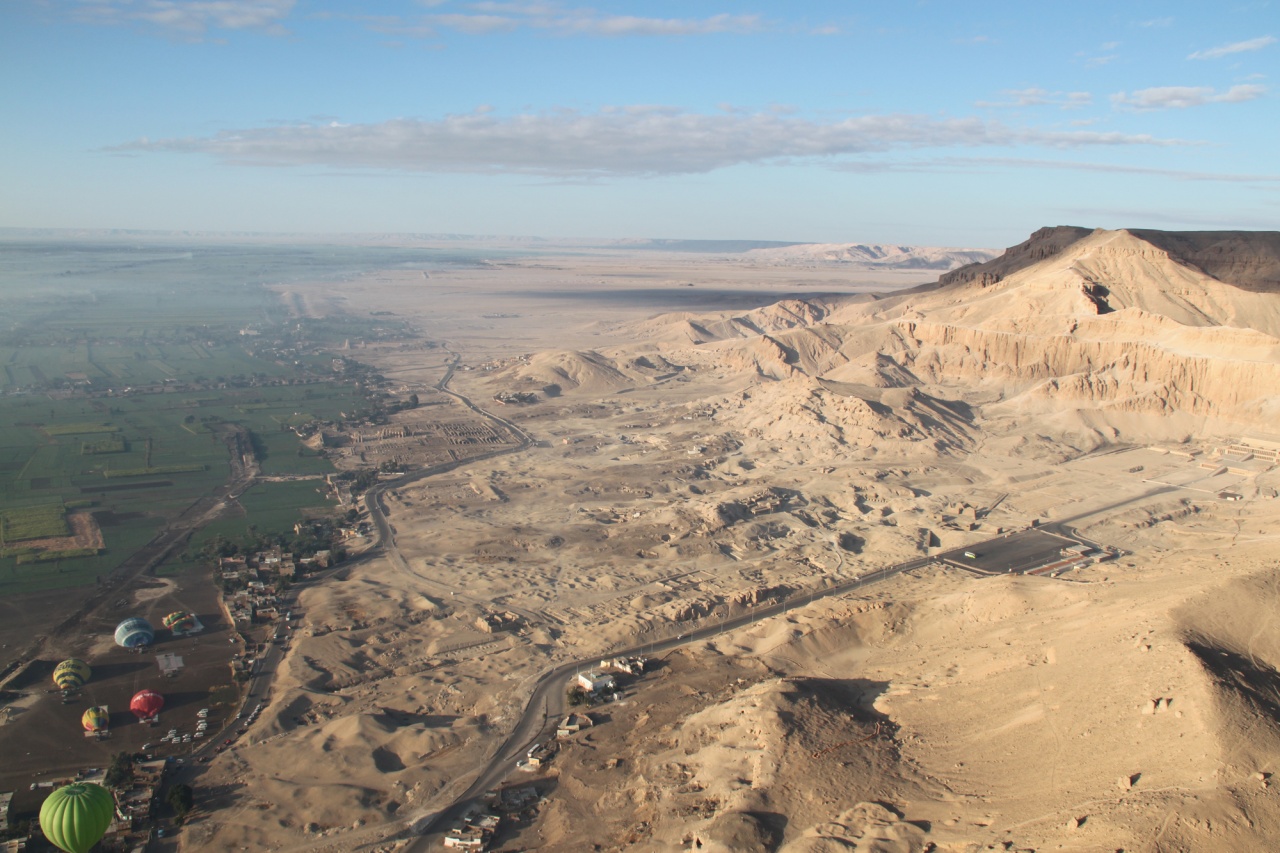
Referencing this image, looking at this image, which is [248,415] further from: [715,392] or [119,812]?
[119,812]

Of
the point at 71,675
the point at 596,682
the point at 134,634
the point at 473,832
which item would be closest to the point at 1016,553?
the point at 596,682

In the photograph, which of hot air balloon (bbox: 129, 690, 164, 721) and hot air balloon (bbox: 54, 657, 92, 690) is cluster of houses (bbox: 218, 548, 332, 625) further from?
hot air balloon (bbox: 129, 690, 164, 721)

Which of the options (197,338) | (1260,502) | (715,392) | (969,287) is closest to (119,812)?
(1260,502)

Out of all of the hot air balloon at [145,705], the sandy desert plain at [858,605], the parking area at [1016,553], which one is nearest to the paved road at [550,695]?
the sandy desert plain at [858,605]

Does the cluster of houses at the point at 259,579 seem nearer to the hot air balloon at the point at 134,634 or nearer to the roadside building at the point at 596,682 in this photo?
the hot air balloon at the point at 134,634

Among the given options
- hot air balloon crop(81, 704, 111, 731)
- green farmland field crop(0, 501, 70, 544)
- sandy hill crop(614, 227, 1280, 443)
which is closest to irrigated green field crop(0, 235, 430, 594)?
green farmland field crop(0, 501, 70, 544)

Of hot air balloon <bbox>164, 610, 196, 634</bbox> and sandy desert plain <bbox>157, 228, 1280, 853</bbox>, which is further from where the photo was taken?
hot air balloon <bbox>164, 610, 196, 634</bbox>
